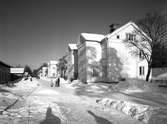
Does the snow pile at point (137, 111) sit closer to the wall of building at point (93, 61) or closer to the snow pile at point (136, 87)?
the snow pile at point (136, 87)

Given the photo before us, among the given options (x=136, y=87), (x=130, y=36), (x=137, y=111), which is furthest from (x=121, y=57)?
(x=137, y=111)

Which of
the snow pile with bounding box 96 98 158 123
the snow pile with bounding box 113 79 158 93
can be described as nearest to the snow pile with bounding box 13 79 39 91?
the snow pile with bounding box 113 79 158 93

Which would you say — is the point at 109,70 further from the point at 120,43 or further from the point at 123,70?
the point at 120,43

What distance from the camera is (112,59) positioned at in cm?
2119

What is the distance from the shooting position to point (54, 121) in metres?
4.62

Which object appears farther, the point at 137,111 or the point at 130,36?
the point at 130,36

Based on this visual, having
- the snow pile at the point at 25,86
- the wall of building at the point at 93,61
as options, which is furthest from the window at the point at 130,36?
the snow pile at the point at 25,86

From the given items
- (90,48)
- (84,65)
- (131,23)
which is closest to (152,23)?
(131,23)

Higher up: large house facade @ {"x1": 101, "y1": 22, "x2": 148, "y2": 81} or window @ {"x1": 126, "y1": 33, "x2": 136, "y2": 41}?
window @ {"x1": 126, "y1": 33, "x2": 136, "y2": 41}

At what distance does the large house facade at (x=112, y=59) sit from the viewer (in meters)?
21.1

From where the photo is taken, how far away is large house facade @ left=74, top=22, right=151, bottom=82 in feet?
69.3

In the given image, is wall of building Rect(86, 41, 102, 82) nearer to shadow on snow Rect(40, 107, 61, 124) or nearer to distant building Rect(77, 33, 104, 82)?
distant building Rect(77, 33, 104, 82)

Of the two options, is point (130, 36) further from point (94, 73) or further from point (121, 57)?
point (94, 73)

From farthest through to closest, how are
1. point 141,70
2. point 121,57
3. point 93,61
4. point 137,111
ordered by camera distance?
point 141,70, point 121,57, point 93,61, point 137,111
